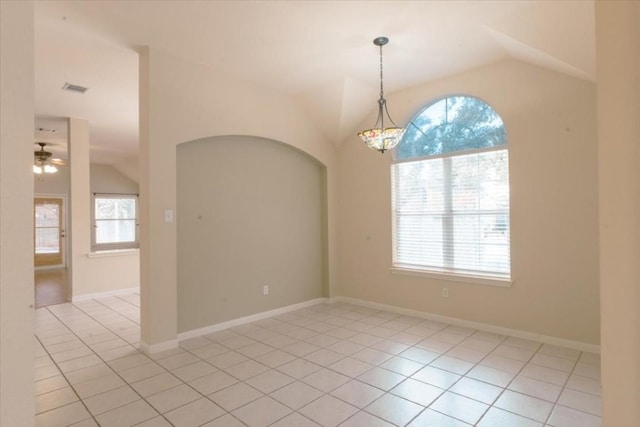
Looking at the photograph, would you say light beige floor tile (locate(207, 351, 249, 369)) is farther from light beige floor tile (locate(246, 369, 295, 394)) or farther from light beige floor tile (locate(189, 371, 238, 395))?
light beige floor tile (locate(246, 369, 295, 394))

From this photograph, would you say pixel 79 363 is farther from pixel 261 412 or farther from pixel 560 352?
pixel 560 352

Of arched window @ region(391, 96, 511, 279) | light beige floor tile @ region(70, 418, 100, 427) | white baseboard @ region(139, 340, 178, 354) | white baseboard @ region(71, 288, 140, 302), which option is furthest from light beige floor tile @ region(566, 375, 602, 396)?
white baseboard @ region(71, 288, 140, 302)

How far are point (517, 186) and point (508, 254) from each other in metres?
0.79

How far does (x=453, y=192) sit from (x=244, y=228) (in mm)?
2795

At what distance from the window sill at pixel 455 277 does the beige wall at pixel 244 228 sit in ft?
4.69

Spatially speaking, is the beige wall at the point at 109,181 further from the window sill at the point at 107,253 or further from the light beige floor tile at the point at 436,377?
the light beige floor tile at the point at 436,377

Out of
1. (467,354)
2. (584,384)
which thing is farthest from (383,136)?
(584,384)

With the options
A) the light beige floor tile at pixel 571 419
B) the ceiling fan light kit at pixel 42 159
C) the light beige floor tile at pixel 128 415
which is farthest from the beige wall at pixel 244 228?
the ceiling fan light kit at pixel 42 159

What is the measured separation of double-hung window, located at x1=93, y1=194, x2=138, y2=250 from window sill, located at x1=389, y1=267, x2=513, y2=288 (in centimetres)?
898

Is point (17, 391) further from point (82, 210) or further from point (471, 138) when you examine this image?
point (82, 210)

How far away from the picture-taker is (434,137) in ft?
15.0

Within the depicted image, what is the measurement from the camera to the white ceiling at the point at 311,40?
2793mm

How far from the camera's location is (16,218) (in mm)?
1218

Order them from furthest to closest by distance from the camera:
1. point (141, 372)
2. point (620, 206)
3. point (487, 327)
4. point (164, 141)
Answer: point (487, 327) → point (164, 141) → point (141, 372) → point (620, 206)
